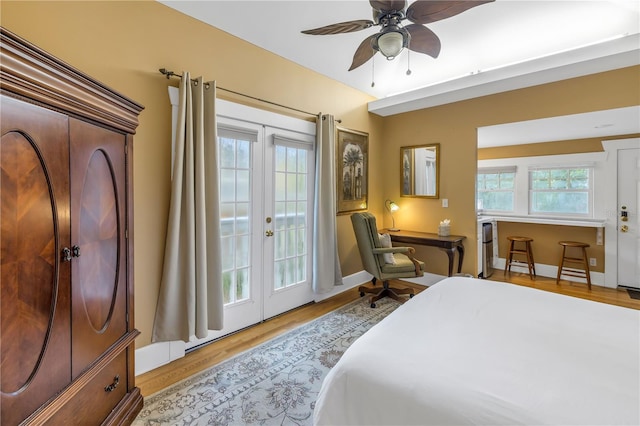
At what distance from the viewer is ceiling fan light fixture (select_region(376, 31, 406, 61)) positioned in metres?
1.79

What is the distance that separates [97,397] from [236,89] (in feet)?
8.11

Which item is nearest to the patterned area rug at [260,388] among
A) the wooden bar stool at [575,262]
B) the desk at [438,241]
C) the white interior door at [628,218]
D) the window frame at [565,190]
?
the desk at [438,241]

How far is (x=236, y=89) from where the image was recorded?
108 inches

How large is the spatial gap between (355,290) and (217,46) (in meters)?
3.24

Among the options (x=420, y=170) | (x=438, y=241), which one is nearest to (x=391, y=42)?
(x=438, y=241)

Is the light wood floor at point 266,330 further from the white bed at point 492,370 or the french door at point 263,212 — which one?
the white bed at point 492,370

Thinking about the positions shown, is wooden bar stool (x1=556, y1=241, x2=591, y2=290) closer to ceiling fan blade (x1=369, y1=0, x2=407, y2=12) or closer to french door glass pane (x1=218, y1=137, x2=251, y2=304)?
ceiling fan blade (x1=369, y1=0, x2=407, y2=12)

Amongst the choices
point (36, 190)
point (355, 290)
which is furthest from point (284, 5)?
point (355, 290)

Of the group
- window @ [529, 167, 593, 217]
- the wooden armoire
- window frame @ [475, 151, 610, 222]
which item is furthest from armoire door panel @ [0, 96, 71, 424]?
window @ [529, 167, 593, 217]

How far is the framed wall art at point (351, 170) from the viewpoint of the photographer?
386 centimetres

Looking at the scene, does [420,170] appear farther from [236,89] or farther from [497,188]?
[236,89]

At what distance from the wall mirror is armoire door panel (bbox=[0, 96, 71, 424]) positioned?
3.96 m

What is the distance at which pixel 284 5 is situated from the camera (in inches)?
93.0

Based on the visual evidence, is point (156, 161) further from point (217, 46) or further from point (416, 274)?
point (416, 274)
